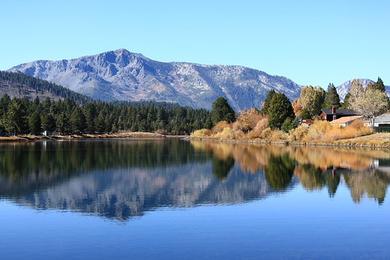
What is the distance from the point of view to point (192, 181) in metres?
50.3

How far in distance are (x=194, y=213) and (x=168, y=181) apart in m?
17.3

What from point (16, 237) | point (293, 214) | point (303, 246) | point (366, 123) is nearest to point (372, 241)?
point (303, 246)

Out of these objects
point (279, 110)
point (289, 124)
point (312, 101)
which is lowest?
point (289, 124)

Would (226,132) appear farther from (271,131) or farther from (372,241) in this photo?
(372,241)

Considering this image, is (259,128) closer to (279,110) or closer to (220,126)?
(279,110)

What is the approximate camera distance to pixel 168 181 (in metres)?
50.2

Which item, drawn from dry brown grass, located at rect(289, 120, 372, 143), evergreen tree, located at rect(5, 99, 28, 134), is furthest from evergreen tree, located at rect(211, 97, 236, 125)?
evergreen tree, located at rect(5, 99, 28, 134)

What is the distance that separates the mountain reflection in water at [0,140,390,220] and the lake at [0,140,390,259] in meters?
0.10

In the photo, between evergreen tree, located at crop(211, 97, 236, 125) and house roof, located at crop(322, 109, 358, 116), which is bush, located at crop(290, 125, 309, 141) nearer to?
house roof, located at crop(322, 109, 358, 116)

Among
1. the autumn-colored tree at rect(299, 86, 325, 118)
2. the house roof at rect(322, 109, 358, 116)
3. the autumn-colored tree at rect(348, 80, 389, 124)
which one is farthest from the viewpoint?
the autumn-colored tree at rect(299, 86, 325, 118)

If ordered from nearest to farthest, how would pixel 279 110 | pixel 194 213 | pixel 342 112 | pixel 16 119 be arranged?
pixel 194 213
pixel 279 110
pixel 16 119
pixel 342 112

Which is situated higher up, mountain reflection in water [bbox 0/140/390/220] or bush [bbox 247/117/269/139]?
bush [bbox 247/117/269/139]

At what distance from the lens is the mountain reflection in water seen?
38.1 m

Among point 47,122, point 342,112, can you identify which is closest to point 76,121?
point 47,122
